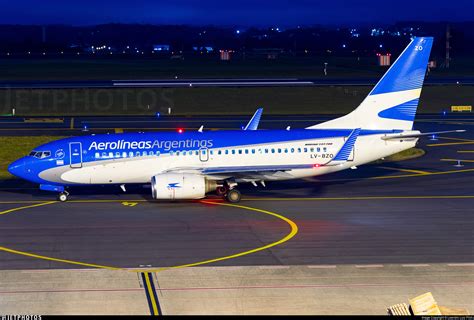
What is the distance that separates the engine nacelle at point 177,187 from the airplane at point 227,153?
49 millimetres

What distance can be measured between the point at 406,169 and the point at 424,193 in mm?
8055

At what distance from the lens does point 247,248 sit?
32656 mm

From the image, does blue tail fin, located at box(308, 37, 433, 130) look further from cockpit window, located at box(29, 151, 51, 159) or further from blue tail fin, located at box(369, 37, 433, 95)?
cockpit window, located at box(29, 151, 51, 159)

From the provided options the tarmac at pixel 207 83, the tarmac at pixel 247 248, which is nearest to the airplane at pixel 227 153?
the tarmac at pixel 247 248

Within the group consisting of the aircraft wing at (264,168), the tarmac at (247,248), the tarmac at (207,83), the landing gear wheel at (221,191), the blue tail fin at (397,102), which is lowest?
the tarmac at (247,248)

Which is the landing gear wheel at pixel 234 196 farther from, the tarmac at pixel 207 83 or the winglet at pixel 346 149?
the tarmac at pixel 207 83

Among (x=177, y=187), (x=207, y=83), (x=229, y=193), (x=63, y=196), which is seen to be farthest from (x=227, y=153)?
(x=207, y=83)

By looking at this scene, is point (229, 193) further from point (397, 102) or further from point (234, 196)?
point (397, 102)

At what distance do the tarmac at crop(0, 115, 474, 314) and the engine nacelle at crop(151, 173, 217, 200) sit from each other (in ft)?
2.64

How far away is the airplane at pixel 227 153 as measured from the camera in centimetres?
4159

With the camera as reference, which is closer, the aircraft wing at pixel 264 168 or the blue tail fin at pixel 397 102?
the aircraft wing at pixel 264 168

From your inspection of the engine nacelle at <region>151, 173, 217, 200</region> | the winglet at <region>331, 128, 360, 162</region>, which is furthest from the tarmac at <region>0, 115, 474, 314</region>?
the winglet at <region>331, 128, 360, 162</region>

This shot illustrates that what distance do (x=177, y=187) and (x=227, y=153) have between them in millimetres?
3901

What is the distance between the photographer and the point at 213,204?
4128 centimetres
